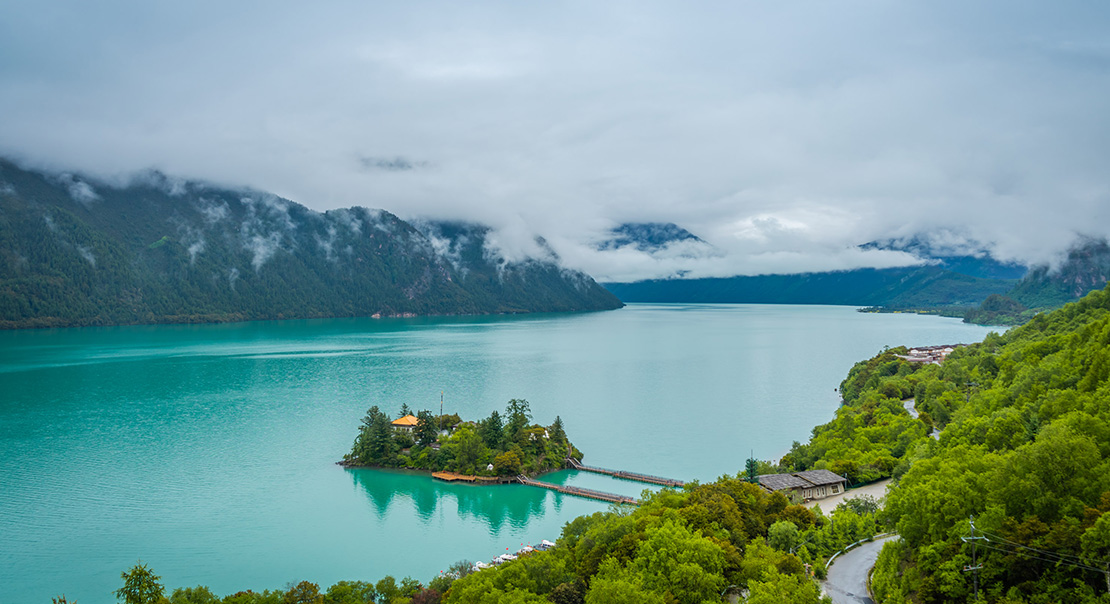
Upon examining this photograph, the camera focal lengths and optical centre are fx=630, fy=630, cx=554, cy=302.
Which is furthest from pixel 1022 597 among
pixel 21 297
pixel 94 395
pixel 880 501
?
pixel 21 297

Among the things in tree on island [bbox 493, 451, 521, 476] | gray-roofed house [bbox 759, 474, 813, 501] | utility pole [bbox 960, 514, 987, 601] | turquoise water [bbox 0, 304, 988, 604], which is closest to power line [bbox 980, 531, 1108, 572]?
utility pole [bbox 960, 514, 987, 601]

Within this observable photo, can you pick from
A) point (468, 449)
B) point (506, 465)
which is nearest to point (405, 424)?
point (468, 449)

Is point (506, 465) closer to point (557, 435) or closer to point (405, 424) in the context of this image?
point (557, 435)

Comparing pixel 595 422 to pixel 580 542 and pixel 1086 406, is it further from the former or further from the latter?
pixel 1086 406

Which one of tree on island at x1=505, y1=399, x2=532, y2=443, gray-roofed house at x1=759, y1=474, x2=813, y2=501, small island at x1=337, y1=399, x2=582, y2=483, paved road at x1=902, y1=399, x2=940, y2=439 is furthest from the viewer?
tree on island at x1=505, y1=399, x2=532, y2=443

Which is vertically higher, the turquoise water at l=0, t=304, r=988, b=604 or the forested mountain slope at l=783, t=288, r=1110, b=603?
the forested mountain slope at l=783, t=288, r=1110, b=603

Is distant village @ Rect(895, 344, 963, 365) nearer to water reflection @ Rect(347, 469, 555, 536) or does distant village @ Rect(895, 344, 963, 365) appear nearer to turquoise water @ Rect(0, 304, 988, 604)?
→ turquoise water @ Rect(0, 304, 988, 604)

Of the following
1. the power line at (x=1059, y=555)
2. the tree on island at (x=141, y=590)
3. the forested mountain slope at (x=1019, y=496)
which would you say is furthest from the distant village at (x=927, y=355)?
the tree on island at (x=141, y=590)

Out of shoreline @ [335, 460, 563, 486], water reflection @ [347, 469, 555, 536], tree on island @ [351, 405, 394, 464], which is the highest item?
tree on island @ [351, 405, 394, 464]

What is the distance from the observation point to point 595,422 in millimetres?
58281

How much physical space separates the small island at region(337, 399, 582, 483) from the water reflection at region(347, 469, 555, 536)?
1.08 metres

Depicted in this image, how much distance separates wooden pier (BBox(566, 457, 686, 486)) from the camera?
4100 cm

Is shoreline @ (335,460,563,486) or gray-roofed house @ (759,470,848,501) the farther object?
shoreline @ (335,460,563,486)

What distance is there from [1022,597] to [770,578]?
19.0ft
